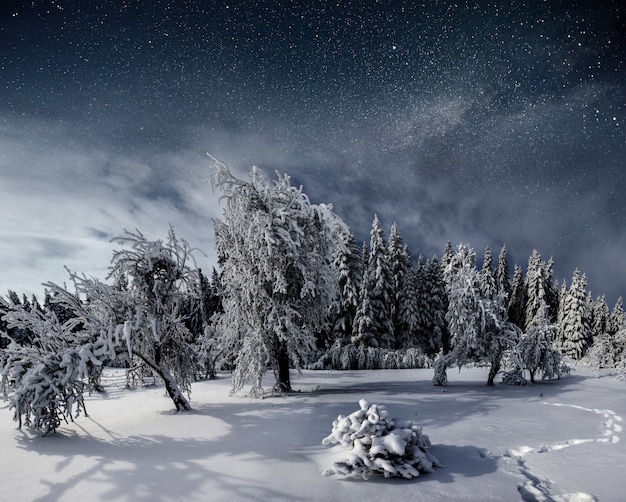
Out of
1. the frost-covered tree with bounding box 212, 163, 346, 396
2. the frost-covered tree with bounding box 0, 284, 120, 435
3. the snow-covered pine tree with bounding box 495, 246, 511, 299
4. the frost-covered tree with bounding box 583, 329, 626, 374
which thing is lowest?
the frost-covered tree with bounding box 583, 329, 626, 374

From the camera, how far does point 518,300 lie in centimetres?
5494

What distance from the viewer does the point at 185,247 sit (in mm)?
9141

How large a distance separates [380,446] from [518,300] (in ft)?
197

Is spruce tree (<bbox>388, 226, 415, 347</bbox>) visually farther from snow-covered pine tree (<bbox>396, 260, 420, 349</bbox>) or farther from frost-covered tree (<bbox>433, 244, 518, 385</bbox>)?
frost-covered tree (<bbox>433, 244, 518, 385</bbox>)

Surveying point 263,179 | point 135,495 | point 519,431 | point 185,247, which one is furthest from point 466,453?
point 263,179

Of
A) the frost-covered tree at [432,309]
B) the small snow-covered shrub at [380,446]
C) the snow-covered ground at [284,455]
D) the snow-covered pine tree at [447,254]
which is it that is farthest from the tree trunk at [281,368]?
the snow-covered pine tree at [447,254]

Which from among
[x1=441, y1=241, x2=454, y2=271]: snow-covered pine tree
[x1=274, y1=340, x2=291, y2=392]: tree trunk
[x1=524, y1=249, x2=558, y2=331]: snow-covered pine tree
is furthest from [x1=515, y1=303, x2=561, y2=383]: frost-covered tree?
[x1=524, y1=249, x2=558, y2=331]: snow-covered pine tree

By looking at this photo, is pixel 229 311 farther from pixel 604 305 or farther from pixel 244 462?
pixel 604 305

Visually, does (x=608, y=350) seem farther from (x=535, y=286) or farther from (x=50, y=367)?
(x=50, y=367)

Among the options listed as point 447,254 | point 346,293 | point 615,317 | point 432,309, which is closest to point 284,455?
point 346,293

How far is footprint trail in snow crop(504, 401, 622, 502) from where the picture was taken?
4.41 m

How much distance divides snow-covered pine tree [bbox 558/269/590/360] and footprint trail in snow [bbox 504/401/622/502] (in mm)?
38730

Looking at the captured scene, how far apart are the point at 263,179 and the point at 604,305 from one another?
70.9 meters

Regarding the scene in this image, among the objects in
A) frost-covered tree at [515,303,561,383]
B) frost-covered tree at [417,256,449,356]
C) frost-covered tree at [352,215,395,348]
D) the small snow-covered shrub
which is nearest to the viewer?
the small snow-covered shrub
